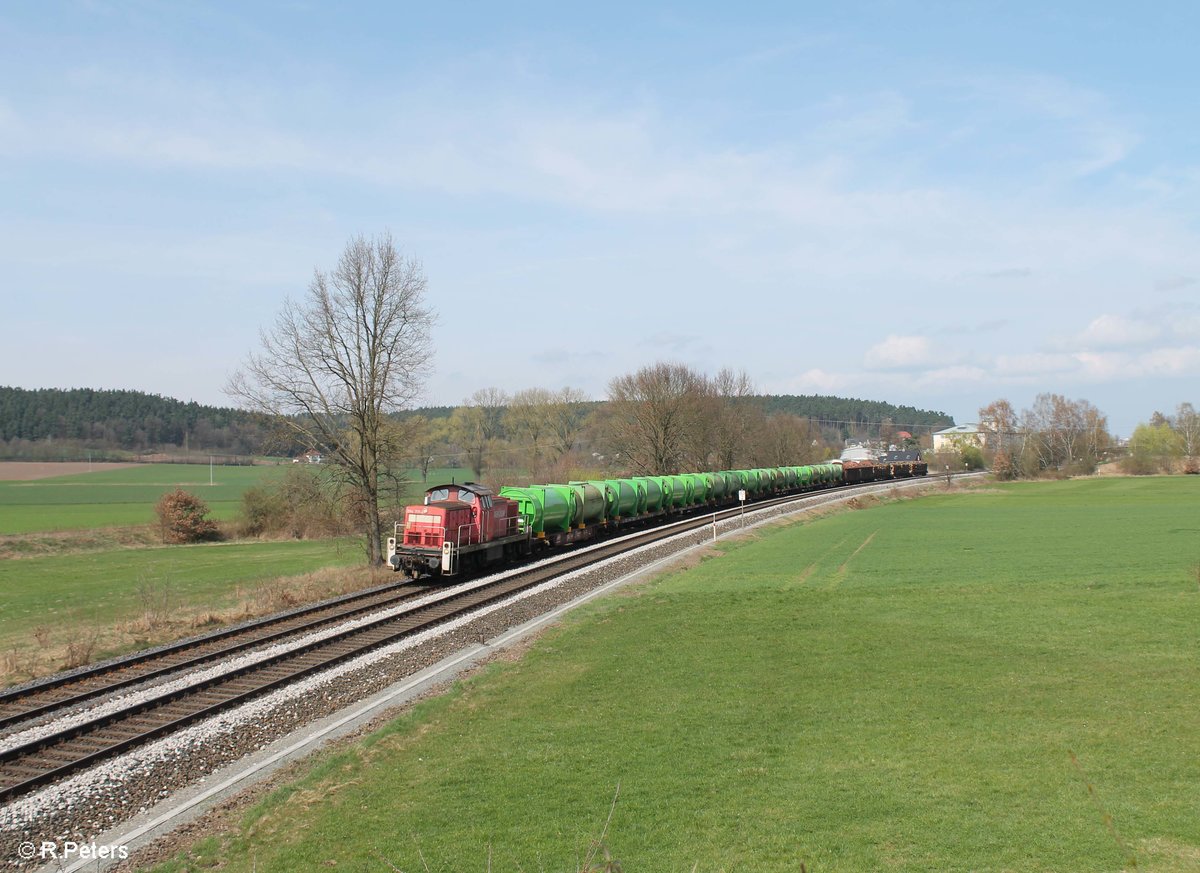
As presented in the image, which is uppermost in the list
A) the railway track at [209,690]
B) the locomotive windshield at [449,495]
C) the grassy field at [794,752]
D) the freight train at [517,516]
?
the locomotive windshield at [449,495]

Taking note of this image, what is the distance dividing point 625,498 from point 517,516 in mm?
13707

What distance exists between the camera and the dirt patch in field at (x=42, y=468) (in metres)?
111

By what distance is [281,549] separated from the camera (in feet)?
189

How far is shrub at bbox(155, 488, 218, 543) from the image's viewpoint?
65.7 meters

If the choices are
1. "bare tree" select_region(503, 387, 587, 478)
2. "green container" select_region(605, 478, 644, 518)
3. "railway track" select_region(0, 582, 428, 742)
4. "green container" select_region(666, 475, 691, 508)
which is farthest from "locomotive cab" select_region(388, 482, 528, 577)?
"bare tree" select_region(503, 387, 587, 478)

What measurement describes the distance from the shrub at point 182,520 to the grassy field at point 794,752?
54487 millimetres

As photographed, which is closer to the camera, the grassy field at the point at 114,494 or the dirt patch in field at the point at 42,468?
the grassy field at the point at 114,494

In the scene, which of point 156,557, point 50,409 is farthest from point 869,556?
point 50,409

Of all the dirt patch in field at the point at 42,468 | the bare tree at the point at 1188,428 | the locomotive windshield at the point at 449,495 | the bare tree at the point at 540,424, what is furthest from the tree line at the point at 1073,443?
the dirt patch in field at the point at 42,468

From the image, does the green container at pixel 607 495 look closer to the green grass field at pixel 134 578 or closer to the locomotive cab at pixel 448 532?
the locomotive cab at pixel 448 532

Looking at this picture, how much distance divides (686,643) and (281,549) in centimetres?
4691

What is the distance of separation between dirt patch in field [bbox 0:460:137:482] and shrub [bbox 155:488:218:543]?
189ft

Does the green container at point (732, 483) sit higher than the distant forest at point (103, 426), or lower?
lower

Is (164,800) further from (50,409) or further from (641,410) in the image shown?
(50,409)
